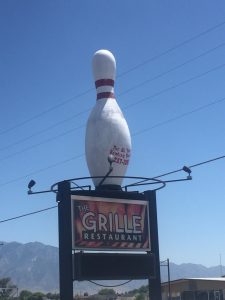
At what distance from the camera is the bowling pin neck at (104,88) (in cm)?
2161

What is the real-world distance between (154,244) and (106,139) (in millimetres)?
3841

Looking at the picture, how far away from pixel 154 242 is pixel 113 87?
224 inches

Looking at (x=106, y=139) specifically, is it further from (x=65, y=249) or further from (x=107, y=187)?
(x=65, y=249)

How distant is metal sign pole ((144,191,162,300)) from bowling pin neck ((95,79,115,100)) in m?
3.69

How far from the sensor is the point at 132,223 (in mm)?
20078

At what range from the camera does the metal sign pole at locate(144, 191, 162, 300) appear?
66.5ft

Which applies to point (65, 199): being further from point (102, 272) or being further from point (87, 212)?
point (102, 272)

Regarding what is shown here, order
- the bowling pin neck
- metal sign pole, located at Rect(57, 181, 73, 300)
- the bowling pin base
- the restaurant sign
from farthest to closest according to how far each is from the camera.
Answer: the bowling pin neck, the bowling pin base, the restaurant sign, metal sign pole, located at Rect(57, 181, 73, 300)

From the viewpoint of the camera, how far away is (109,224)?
1936cm

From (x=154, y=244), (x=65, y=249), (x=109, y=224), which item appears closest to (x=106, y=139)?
(x=109, y=224)

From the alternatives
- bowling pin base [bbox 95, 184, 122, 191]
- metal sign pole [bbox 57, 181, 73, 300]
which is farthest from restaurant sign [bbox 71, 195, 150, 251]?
bowling pin base [bbox 95, 184, 122, 191]

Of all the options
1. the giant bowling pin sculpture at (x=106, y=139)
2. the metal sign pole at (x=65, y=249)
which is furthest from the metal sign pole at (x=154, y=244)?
the metal sign pole at (x=65, y=249)

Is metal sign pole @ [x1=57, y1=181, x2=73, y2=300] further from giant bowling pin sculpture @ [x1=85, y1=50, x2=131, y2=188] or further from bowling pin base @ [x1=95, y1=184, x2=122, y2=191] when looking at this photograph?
giant bowling pin sculpture @ [x1=85, y1=50, x2=131, y2=188]

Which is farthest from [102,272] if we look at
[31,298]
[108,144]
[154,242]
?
[31,298]
